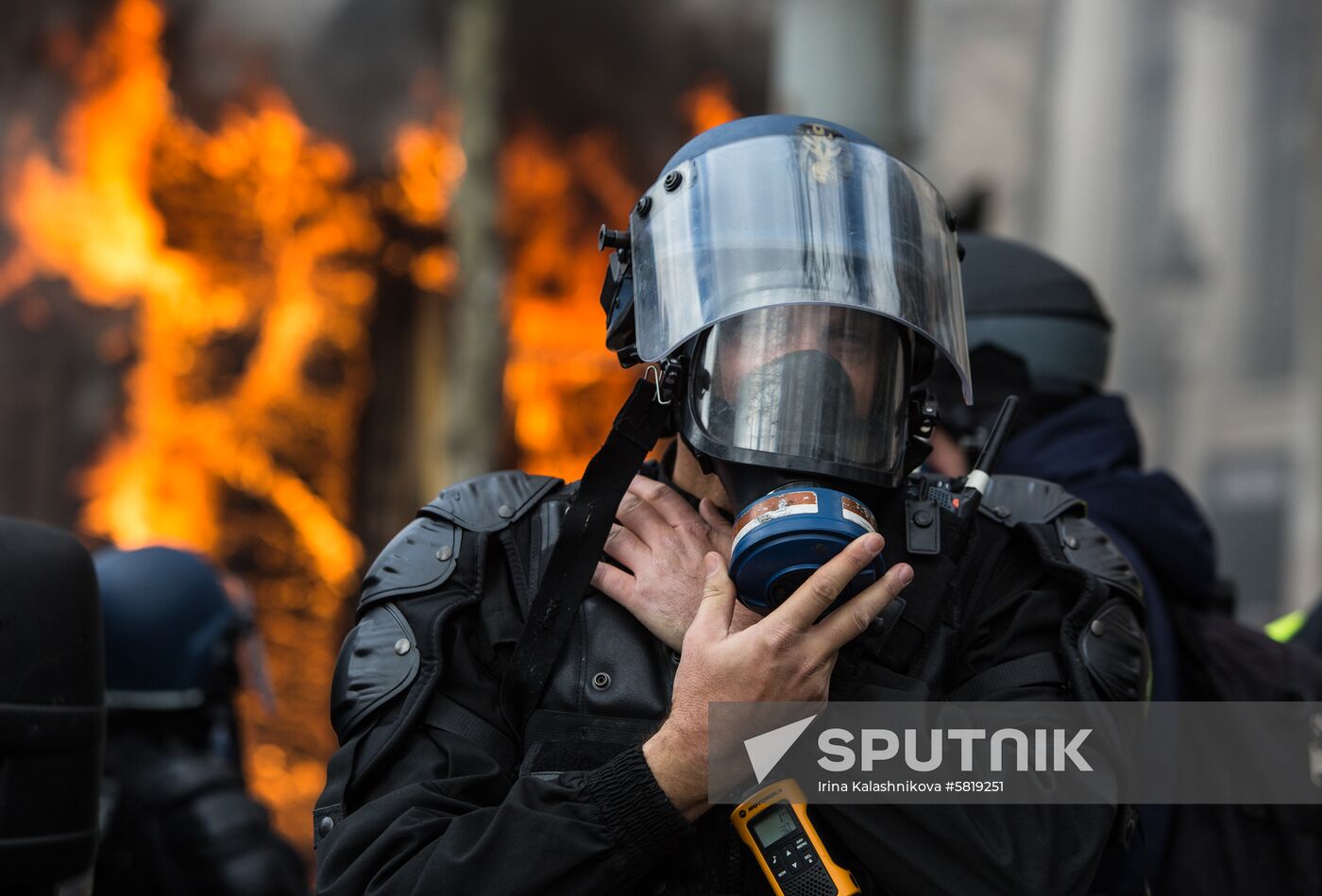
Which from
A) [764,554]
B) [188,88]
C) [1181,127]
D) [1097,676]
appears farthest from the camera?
[188,88]

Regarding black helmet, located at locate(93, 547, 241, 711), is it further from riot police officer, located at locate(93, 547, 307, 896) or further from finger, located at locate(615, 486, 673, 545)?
finger, located at locate(615, 486, 673, 545)

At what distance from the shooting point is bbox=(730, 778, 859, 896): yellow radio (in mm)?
1520

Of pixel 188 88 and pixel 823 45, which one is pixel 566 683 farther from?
pixel 188 88

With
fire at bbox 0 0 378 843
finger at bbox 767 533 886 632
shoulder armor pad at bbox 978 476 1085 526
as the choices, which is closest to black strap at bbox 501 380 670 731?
finger at bbox 767 533 886 632

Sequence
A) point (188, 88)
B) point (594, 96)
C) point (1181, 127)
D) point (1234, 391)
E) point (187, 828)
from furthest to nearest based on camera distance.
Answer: point (594, 96)
point (188, 88)
point (1181, 127)
point (1234, 391)
point (187, 828)

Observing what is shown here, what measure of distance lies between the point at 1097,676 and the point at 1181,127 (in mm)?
6106

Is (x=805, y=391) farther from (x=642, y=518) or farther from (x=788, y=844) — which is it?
(x=788, y=844)

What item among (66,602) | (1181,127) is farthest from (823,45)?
(66,602)

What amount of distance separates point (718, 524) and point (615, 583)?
0.16m

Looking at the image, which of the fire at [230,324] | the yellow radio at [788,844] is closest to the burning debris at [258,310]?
the fire at [230,324]

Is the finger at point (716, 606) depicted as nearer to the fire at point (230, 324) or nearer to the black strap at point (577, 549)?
the black strap at point (577, 549)

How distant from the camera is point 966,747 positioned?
1.58 m

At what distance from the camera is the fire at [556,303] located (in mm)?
10078

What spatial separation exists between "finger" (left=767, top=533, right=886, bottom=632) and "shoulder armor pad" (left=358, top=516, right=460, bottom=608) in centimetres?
47
